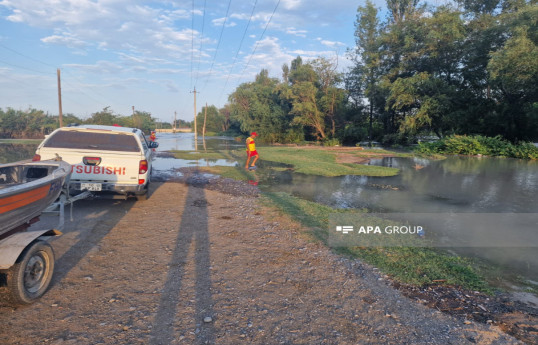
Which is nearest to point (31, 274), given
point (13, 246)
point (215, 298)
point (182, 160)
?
point (13, 246)

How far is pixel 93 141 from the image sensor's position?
25.6 feet

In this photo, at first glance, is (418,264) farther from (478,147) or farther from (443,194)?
(478,147)

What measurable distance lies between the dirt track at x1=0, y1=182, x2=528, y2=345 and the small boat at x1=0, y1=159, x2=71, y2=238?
92 cm

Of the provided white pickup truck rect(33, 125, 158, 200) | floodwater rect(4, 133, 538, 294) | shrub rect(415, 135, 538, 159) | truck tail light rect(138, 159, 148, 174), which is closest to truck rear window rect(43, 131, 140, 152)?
white pickup truck rect(33, 125, 158, 200)

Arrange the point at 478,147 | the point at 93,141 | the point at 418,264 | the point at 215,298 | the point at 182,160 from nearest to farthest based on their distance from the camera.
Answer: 1. the point at 215,298
2. the point at 418,264
3. the point at 93,141
4. the point at 182,160
5. the point at 478,147

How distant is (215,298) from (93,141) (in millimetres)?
5785

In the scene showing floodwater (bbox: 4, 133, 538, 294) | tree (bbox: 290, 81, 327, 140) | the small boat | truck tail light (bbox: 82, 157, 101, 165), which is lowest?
floodwater (bbox: 4, 133, 538, 294)

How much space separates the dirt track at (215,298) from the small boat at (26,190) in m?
0.92

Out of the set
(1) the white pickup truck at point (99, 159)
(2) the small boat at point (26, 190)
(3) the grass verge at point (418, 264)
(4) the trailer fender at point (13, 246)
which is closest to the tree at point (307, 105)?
(1) the white pickup truck at point (99, 159)

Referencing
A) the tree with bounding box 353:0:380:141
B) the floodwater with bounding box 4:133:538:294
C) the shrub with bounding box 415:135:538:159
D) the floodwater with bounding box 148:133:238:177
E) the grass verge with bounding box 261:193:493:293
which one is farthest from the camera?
the tree with bounding box 353:0:380:141

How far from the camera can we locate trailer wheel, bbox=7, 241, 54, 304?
11.1ft

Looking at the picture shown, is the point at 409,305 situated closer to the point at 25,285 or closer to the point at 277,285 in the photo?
the point at 277,285

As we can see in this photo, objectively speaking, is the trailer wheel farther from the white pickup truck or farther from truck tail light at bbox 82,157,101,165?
truck tail light at bbox 82,157,101,165

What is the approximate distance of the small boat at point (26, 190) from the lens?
11.1ft
